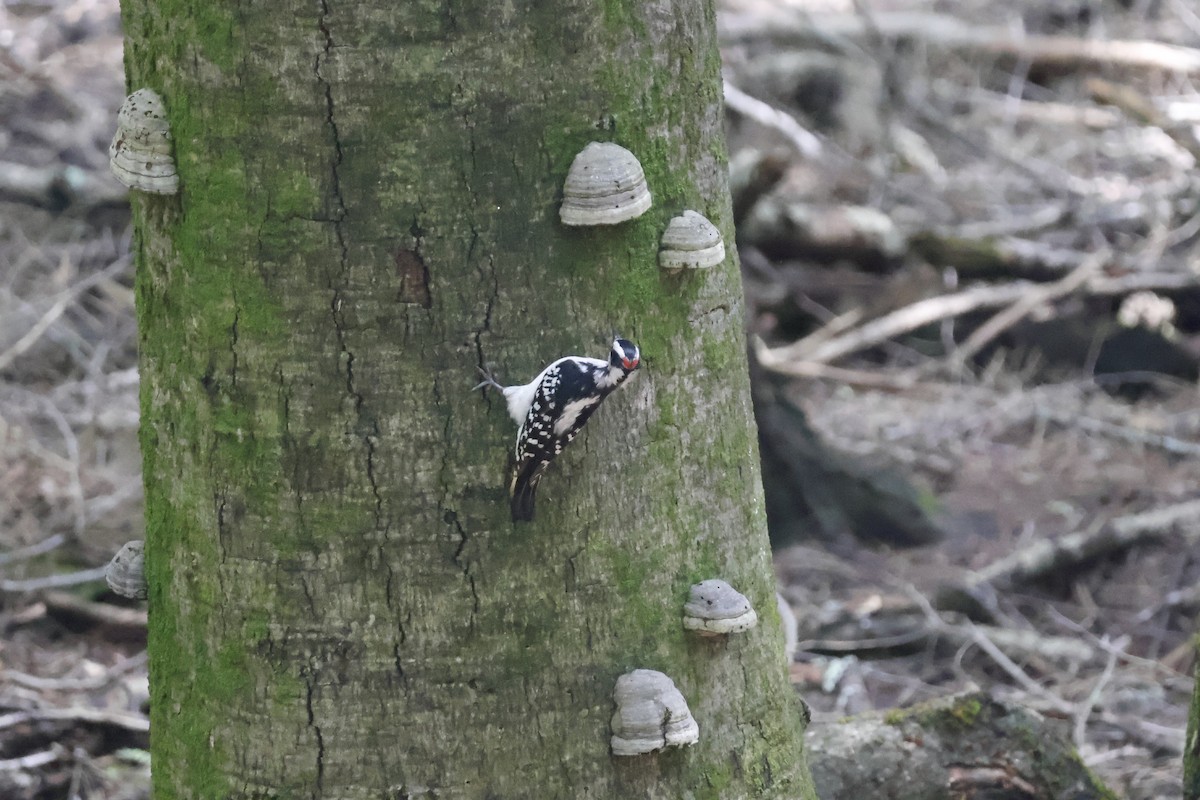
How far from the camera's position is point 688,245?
7.13 ft

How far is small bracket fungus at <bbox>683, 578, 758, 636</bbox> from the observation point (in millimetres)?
2250

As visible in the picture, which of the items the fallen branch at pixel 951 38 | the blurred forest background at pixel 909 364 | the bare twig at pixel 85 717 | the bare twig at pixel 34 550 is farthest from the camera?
the fallen branch at pixel 951 38

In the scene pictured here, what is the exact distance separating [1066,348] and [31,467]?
6882 millimetres

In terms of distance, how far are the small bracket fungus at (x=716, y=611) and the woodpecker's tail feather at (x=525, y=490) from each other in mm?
389

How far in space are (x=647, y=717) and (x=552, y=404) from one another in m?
0.64

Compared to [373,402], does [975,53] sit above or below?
above

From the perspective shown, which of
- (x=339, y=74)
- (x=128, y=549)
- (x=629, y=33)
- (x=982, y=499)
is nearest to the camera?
(x=339, y=74)

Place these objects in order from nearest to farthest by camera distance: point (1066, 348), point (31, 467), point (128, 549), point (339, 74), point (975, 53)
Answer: point (339, 74) → point (128, 549) → point (31, 467) → point (1066, 348) → point (975, 53)

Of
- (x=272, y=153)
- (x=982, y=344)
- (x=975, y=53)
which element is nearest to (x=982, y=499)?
(x=982, y=344)

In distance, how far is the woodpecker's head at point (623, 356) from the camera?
2109 millimetres

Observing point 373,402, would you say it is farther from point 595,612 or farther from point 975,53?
point 975,53

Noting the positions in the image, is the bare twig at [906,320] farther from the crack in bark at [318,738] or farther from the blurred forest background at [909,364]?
the crack in bark at [318,738]

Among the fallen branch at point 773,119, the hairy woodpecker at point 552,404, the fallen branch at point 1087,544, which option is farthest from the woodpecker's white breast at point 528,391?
the fallen branch at point 773,119

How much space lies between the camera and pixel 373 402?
2068mm
